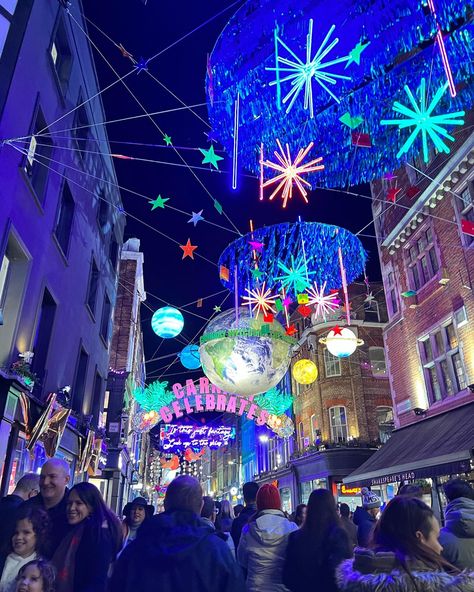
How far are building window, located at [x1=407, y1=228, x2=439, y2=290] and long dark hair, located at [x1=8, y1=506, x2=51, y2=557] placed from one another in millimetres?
16019

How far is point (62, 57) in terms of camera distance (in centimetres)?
1330

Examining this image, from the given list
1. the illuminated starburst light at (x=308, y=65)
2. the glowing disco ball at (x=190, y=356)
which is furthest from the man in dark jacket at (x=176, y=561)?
the glowing disco ball at (x=190, y=356)

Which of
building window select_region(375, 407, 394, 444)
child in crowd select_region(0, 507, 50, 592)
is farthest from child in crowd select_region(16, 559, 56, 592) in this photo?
building window select_region(375, 407, 394, 444)

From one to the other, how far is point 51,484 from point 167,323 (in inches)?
419

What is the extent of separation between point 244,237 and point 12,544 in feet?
34.7

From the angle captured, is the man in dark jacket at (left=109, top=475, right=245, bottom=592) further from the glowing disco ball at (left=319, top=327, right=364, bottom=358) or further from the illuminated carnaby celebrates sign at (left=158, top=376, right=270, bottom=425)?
the illuminated carnaby celebrates sign at (left=158, top=376, right=270, bottom=425)

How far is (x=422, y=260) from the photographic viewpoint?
1761cm

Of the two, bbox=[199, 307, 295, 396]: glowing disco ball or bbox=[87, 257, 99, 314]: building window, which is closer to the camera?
bbox=[199, 307, 295, 396]: glowing disco ball

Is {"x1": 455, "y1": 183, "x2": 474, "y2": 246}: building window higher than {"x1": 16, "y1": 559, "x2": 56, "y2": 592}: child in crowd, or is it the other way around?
{"x1": 455, "y1": 183, "x2": 474, "y2": 246}: building window

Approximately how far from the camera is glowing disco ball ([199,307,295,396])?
10703 millimetres

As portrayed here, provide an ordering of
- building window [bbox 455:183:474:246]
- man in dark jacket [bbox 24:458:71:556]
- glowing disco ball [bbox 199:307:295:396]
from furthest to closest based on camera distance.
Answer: building window [bbox 455:183:474:246] < glowing disco ball [bbox 199:307:295:396] < man in dark jacket [bbox 24:458:71:556]

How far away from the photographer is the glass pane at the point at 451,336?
1523 cm

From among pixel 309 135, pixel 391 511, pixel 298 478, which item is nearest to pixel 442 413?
pixel 309 135

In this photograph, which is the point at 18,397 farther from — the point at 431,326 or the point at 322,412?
the point at 322,412
